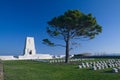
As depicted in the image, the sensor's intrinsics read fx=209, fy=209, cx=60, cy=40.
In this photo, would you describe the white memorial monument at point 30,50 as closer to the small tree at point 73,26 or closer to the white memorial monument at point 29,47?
the white memorial monument at point 29,47

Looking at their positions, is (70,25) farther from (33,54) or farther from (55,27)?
(33,54)

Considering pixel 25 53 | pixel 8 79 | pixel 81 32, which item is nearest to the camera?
pixel 8 79

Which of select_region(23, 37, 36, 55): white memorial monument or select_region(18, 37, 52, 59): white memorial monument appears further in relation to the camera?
select_region(23, 37, 36, 55): white memorial monument

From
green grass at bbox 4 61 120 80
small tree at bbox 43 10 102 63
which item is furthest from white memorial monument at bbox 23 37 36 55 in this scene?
green grass at bbox 4 61 120 80

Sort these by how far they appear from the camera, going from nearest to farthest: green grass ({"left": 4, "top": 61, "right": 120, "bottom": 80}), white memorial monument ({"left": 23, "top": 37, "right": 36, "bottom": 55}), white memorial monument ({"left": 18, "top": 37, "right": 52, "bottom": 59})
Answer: green grass ({"left": 4, "top": 61, "right": 120, "bottom": 80})
white memorial monument ({"left": 18, "top": 37, "right": 52, "bottom": 59})
white memorial monument ({"left": 23, "top": 37, "right": 36, "bottom": 55})

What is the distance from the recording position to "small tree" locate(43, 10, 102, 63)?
2731 cm

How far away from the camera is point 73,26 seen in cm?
2806

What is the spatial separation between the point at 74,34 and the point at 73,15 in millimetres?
3134

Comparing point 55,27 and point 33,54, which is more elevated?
point 55,27

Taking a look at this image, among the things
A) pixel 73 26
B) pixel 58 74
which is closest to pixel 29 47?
pixel 73 26

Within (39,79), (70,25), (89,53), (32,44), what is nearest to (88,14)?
(70,25)

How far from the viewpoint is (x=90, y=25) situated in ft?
91.6

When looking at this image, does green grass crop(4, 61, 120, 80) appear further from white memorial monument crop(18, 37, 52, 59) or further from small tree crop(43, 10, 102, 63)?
white memorial monument crop(18, 37, 52, 59)

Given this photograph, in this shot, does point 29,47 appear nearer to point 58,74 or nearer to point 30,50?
point 30,50
